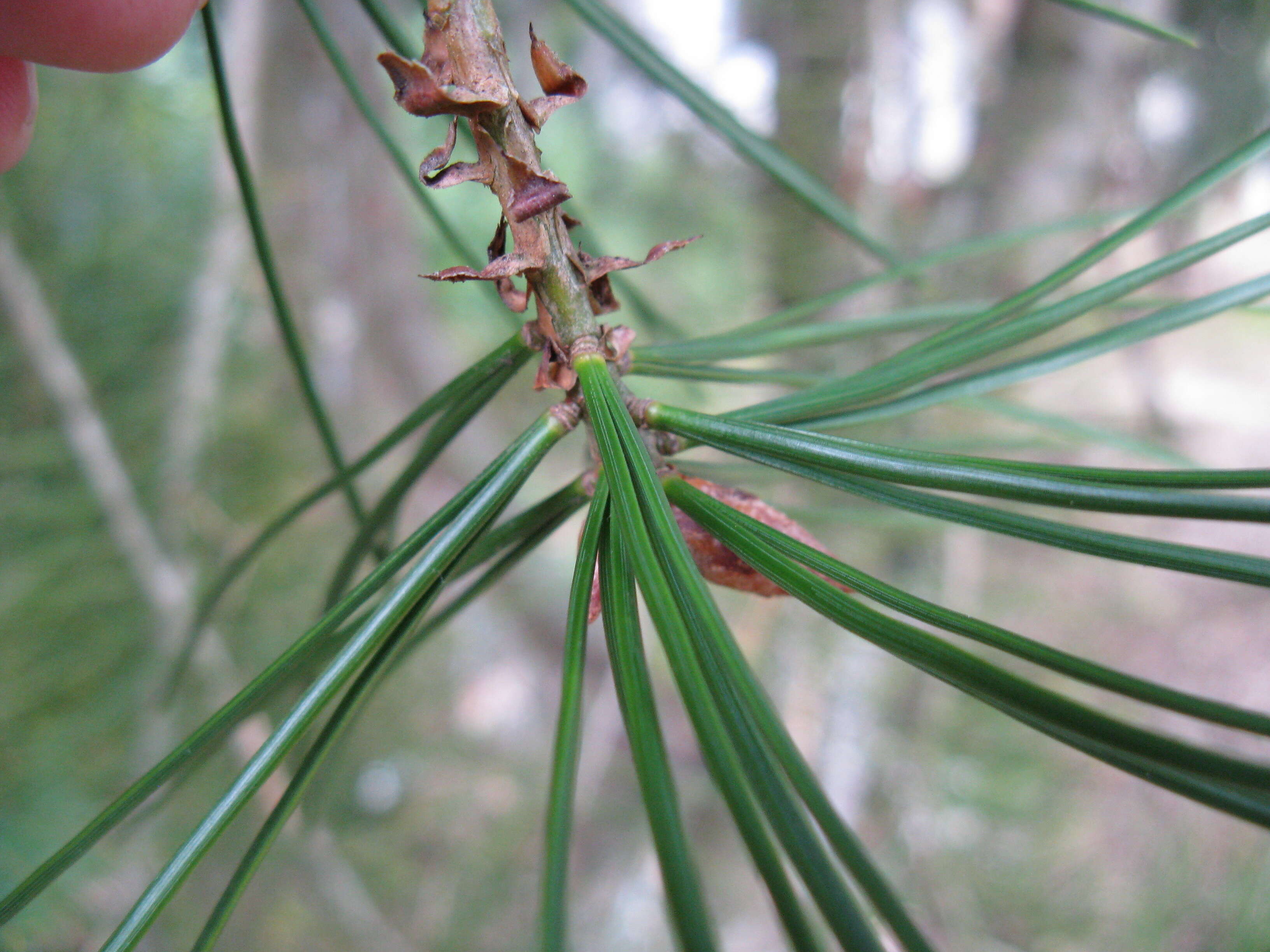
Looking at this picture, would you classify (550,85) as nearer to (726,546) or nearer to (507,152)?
(507,152)

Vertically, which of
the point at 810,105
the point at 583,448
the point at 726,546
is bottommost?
the point at 726,546

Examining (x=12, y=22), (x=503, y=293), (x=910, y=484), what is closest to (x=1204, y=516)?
(x=910, y=484)

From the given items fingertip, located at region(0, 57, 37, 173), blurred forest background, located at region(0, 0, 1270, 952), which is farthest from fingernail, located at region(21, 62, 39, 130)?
blurred forest background, located at region(0, 0, 1270, 952)

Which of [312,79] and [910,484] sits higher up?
[312,79]

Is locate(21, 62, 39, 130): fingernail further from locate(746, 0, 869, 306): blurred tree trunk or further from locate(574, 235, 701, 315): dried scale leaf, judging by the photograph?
locate(746, 0, 869, 306): blurred tree trunk

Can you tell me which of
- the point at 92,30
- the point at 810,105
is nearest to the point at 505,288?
the point at 92,30

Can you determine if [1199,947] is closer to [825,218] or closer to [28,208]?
[825,218]
